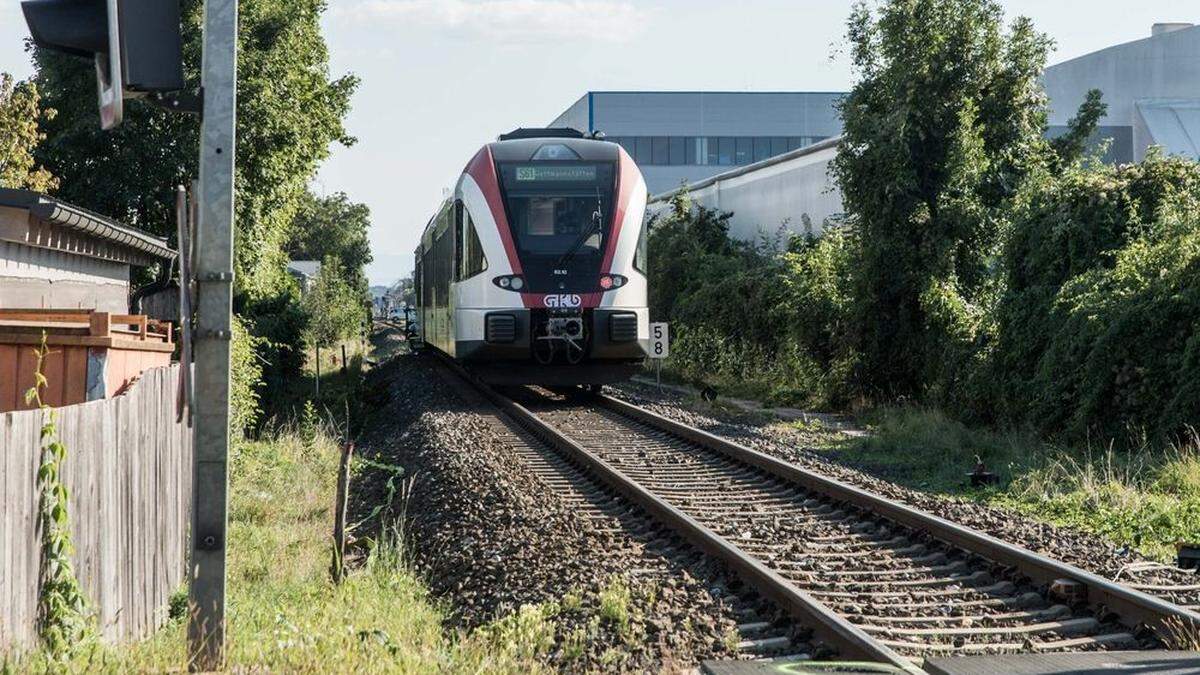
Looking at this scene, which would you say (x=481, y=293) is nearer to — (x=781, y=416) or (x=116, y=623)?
(x=781, y=416)

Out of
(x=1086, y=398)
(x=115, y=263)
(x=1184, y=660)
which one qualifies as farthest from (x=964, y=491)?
(x=115, y=263)

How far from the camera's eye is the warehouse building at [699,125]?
8394 cm

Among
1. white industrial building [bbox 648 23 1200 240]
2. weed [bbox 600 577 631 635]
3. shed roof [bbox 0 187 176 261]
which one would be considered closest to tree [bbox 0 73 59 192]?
shed roof [bbox 0 187 176 261]

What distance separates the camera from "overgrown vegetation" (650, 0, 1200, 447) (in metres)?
15.5

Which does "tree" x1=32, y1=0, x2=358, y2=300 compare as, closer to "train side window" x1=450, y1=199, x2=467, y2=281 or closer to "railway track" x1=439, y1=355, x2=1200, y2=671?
"train side window" x1=450, y1=199, x2=467, y2=281

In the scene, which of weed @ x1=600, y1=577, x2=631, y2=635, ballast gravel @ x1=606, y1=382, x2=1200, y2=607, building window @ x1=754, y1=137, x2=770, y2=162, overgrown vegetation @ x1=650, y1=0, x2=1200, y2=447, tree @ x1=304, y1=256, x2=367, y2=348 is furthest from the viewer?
building window @ x1=754, y1=137, x2=770, y2=162

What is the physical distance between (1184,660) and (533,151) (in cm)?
1545

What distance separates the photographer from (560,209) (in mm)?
20812

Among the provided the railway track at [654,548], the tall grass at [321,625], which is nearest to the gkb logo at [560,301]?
the railway track at [654,548]

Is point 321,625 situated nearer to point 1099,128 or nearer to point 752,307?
point 752,307

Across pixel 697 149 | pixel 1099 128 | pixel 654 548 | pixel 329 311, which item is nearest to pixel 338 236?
pixel 697 149

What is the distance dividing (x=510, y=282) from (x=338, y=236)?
73.3m

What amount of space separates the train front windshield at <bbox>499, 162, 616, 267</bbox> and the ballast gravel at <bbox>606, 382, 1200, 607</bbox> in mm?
3657

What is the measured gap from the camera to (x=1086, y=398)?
15562 millimetres
